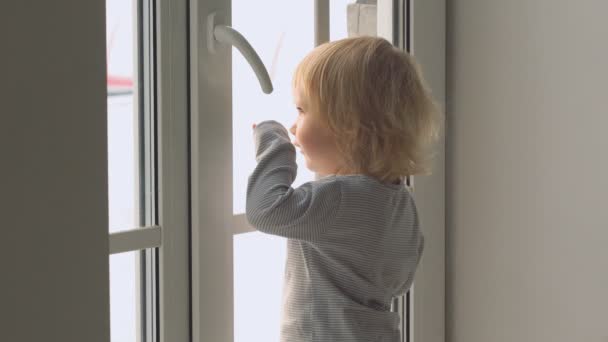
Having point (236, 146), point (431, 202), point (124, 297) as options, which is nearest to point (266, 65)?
point (236, 146)

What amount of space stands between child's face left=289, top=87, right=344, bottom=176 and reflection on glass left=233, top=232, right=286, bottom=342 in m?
0.15


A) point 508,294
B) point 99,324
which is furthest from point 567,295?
point 99,324

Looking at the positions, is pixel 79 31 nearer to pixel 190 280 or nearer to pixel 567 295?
pixel 190 280

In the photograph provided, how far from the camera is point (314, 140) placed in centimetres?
96

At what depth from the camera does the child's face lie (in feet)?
3.13

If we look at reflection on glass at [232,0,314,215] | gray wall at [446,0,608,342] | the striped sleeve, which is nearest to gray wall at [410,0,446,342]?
gray wall at [446,0,608,342]

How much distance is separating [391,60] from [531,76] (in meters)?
0.40

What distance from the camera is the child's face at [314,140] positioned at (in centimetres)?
95

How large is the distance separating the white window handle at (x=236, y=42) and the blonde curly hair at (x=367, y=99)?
9 cm

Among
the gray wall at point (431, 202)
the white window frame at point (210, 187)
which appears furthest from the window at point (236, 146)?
the gray wall at point (431, 202)

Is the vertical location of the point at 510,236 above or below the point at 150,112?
below

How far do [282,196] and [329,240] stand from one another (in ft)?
0.32

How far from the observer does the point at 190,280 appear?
885mm

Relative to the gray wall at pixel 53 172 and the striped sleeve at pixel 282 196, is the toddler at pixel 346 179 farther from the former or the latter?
the gray wall at pixel 53 172
